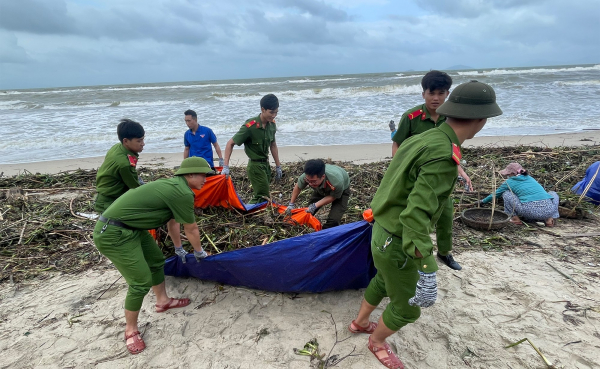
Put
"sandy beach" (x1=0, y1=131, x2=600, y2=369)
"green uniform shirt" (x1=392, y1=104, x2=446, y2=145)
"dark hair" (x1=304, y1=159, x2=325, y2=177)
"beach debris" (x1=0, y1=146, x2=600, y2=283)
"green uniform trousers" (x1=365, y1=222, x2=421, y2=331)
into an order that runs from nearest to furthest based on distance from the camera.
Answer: "green uniform trousers" (x1=365, y1=222, x2=421, y2=331) < "sandy beach" (x1=0, y1=131, x2=600, y2=369) < "dark hair" (x1=304, y1=159, x2=325, y2=177) < "green uniform shirt" (x1=392, y1=104, x2=446, y2=145) < "beach debris" (x1=0, y1=146, x2=600, y2=283)

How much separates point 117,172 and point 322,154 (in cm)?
556

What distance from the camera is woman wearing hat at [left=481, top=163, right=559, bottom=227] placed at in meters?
3.85

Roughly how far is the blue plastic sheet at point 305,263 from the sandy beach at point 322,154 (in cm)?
454

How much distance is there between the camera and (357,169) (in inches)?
229

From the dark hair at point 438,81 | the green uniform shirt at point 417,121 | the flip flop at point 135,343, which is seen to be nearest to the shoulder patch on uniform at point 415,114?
the green uniform shirt at point 417,121

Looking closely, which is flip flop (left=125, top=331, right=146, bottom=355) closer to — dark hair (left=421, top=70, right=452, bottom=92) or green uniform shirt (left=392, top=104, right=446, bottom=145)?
green uniform shirt (left=392, top=104, right=446, bottom=145)

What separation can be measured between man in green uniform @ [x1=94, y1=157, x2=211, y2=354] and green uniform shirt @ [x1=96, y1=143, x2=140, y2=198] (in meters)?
0.58

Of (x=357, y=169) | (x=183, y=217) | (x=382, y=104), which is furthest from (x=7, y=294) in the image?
(x=382, y=104)

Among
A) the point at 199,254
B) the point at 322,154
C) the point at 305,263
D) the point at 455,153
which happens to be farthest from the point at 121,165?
the point at 322,154

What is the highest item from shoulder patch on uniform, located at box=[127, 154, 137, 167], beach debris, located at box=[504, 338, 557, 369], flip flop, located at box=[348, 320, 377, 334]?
shoulder patch on uniform, located at box=[127, 154, 137, 167]

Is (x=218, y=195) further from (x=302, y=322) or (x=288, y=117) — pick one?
(x=288, y=117)

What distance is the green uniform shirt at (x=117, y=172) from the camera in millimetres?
2863

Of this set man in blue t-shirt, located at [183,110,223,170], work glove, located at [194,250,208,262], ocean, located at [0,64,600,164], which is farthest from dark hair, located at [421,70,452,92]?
ocean, located at [0,64,600,164]

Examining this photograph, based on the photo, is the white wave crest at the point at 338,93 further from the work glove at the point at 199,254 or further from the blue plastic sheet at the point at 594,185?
the work glove at the point at 199,254
